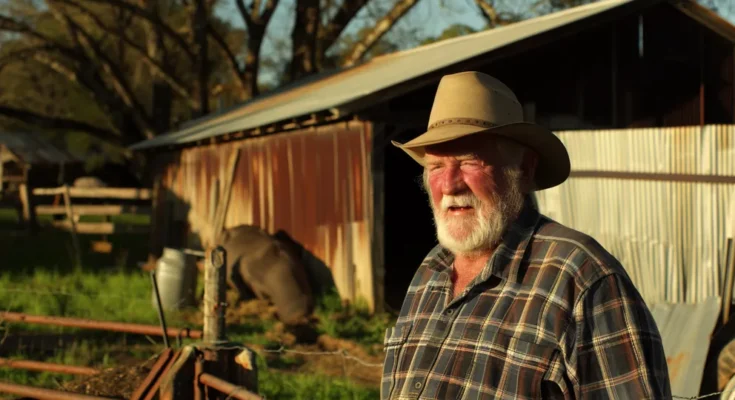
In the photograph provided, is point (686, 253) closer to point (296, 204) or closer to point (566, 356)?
point (566, 356)

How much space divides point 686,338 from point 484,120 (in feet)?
14.9

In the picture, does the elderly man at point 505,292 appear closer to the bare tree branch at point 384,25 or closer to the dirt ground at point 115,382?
the dirt ground at point 115,382

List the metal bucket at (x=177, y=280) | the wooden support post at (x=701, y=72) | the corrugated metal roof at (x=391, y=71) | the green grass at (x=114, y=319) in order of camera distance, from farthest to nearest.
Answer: the wooden support post at (x=701, y=72) → the metal bucket at (x=177, y=280) → the corrugated metal roof at (x=391, y=71) → the green grass at (x=114, y=319)

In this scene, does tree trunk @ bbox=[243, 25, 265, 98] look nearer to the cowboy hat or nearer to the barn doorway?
the barn doorway

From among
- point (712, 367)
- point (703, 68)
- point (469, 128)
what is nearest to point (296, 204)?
point (703, 68)

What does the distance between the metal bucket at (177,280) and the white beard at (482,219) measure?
371 inches

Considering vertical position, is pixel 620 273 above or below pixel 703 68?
below

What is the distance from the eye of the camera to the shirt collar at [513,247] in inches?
106

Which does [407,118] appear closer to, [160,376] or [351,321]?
[351,321]

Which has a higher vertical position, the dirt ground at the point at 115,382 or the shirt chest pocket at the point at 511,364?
the shirt chest pocket at the point at 511,364

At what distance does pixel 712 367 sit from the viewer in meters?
6.41

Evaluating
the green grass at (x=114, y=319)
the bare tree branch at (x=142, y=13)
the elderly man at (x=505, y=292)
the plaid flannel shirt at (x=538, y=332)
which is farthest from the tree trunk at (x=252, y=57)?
the plaid flannel shirt at (x=538, y=332)

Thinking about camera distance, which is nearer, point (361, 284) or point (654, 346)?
point (654, 346)

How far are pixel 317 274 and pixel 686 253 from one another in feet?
19.3
